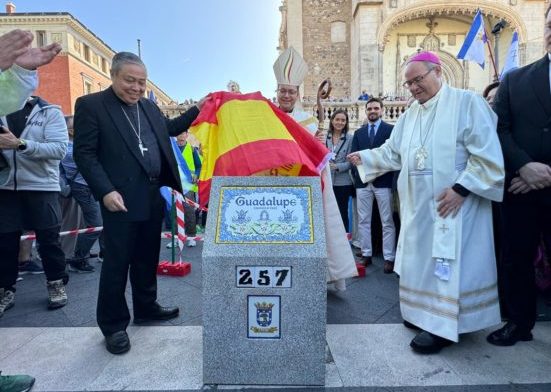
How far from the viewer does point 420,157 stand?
2725mm

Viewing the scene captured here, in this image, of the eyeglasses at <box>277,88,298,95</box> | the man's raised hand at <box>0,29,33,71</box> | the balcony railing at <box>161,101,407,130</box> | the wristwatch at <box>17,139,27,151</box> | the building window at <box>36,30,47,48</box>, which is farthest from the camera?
the building window at <box>36,30,47,48</box>

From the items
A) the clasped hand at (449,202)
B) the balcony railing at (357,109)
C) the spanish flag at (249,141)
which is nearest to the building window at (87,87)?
the balcony railing at (357,109)

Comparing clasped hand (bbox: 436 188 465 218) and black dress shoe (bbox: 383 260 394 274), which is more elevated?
clasped hand (bbox: 436 188 465 218)

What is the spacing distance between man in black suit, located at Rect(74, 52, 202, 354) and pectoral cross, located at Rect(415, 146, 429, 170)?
1.87m

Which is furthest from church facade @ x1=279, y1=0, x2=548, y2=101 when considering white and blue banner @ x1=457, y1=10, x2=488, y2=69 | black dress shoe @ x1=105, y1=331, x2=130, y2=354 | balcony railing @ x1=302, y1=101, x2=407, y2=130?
black dress shoe @ x1=105, y1=331, x2=130, y2=354

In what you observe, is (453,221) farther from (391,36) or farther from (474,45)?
(391,36)

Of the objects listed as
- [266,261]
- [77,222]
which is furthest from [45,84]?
[266,261]

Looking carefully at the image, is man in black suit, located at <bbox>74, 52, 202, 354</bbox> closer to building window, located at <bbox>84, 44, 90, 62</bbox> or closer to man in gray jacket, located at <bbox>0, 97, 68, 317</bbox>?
man in gray jacket, located at <bbox>0, 97, 68, 317</bbox>

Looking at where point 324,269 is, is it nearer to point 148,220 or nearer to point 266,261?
point 266,261

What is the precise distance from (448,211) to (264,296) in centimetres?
142

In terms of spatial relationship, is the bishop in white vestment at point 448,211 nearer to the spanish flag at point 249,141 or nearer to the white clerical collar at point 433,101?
the white clerical collar at point 433,101

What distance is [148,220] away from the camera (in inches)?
114

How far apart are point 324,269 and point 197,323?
155 centimetres

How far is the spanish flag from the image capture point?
2510 mm
